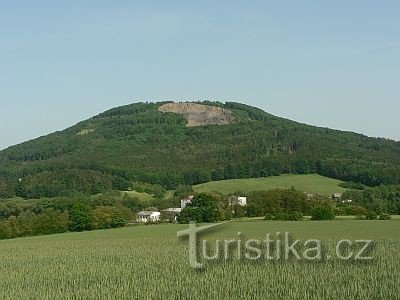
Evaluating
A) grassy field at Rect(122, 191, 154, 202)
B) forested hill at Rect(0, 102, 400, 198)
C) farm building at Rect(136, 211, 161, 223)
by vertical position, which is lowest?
farm building at Rect(136, 211, 161, 223)

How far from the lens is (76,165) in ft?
541

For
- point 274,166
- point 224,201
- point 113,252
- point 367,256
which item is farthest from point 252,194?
point 367,256

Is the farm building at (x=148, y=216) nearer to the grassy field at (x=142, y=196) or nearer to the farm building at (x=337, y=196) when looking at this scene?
the grassy field at (x=142, y=196)

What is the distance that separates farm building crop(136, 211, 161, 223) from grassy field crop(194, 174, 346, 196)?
25687 mm

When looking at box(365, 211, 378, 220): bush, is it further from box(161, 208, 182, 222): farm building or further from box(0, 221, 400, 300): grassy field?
box(0, 221, 400, 300): grassy field

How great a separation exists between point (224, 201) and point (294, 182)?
3897 cm

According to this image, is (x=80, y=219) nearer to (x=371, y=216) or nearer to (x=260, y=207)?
(x=260, y=207)

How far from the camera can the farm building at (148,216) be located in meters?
94.1

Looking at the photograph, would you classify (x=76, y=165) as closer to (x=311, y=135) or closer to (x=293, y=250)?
(x=311, y=135)

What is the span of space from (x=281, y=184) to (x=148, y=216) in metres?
43.0

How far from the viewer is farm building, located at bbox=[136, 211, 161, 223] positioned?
9408 centimetres

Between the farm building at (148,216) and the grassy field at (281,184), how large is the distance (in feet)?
84.3

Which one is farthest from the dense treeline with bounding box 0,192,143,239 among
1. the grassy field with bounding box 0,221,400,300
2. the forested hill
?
the grassy field with bounding box 0,221,400,300

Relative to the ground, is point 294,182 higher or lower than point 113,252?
higher
